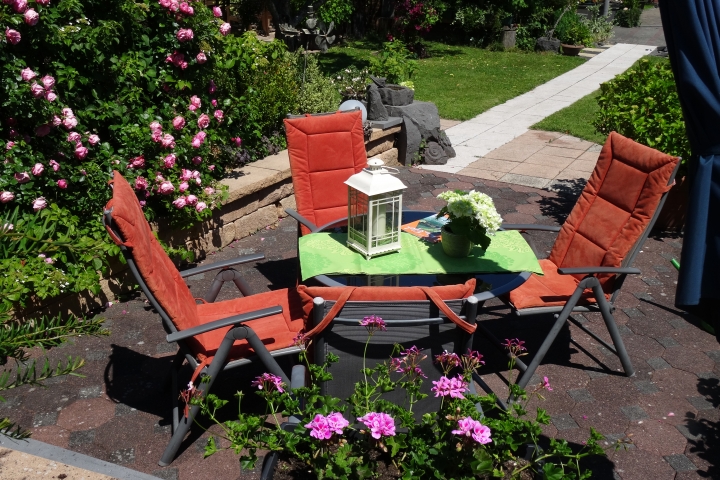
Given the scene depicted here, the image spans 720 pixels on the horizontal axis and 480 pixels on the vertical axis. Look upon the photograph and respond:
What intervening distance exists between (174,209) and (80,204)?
2.18ft

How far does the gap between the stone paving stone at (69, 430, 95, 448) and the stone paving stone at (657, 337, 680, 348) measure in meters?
3.36

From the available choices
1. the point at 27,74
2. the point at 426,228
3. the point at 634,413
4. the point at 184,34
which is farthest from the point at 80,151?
the point at 634,413

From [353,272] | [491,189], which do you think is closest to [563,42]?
[491,189]

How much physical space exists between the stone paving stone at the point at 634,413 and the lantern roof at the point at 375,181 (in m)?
1.68

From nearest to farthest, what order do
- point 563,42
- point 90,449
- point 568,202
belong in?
1. point 90,449
2. point 568,202
3. point 563,42

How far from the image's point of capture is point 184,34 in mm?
5070

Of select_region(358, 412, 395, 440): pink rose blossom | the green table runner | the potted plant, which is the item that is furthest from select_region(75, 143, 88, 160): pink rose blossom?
select_region(358, 412, 395, 440): pink rose blossom

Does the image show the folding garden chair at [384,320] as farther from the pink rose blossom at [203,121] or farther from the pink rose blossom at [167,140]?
the pink rose blossom at [203,121]

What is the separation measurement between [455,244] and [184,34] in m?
2.70

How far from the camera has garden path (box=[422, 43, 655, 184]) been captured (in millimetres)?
7559

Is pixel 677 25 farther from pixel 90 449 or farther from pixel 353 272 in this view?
pixel 90 449

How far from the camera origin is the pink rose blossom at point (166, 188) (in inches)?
195

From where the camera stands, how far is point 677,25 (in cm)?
245

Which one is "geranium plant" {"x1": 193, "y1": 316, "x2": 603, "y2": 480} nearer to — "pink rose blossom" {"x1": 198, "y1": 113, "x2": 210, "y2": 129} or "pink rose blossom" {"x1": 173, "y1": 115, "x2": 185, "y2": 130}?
"pink rose blossom" {"x1": 173, "y1": 115, "x2": 185, "y2": 130}
